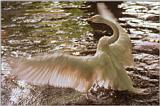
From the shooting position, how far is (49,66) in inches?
63.1

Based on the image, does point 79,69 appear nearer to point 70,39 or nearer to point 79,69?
point 79,69

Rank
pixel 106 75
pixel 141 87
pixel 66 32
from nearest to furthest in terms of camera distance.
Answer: pixel 106 75
pixel 141 87
pixel 66 32

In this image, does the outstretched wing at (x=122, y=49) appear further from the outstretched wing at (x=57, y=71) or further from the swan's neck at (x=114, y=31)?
the outstretched wing at (x=57, y=71)

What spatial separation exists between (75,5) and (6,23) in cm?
45

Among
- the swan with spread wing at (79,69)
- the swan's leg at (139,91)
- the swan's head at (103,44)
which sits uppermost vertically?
the swan's head at (103,44)

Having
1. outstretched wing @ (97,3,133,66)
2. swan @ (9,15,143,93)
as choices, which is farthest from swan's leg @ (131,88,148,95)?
outstretched wing @ (97,3,133,66)

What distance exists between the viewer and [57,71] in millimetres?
1624

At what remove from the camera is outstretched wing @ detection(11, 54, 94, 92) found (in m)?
1.58

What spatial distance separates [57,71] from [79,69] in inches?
3.3

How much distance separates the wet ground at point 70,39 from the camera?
70.2 inches

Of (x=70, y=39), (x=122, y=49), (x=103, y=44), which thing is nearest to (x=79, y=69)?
(x=103, y=44)

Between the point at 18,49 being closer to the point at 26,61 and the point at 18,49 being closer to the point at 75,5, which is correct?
the point at 75,5

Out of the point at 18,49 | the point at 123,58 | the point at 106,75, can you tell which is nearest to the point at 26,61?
the point at 106,75

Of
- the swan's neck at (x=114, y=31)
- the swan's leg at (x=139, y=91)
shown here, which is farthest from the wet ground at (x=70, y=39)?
the swan's neck at (x=114, y=31)
